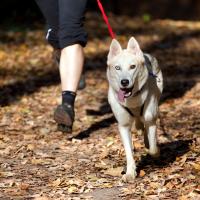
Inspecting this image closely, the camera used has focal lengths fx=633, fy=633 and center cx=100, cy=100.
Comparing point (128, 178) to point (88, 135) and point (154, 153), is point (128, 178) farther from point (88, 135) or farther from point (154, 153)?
point (88, 135)

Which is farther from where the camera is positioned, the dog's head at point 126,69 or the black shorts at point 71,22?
the black shorts at point 71,22

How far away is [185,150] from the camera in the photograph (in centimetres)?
556

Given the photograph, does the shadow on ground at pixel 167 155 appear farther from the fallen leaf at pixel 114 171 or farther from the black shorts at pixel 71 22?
the black shorts at pixel 71 22

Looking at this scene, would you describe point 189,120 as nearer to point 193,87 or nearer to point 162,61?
point 193,87

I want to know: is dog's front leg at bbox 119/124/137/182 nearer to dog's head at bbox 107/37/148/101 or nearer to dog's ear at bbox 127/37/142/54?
dog's head at bbox 107/37/148/101

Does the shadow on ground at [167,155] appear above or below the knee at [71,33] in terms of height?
below

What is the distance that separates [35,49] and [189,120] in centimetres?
504

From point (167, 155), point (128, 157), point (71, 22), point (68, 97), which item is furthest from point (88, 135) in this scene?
point (128, 157)

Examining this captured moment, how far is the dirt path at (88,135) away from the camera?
4.64m

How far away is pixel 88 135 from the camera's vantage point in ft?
21.2

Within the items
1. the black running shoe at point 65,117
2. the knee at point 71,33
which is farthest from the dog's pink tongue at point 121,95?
the knee at point 71,33

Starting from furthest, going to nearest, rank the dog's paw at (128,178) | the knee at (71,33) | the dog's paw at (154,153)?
the knee at (71,33), the dog's paw at (154,153), the dog's paw at (128,178)

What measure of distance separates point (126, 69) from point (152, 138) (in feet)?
2.31

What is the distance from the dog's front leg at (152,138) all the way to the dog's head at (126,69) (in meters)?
0.42
